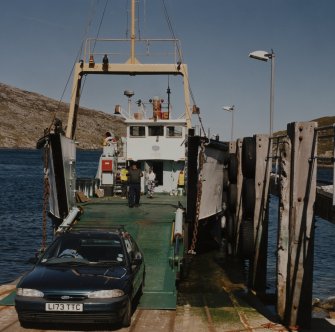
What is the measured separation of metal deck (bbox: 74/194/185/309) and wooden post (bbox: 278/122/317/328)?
237 centimetres

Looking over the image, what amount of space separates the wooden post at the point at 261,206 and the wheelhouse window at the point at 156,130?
10.6 meters

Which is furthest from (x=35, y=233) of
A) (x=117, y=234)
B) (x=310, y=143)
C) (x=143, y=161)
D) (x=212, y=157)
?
(x=310, y=143)

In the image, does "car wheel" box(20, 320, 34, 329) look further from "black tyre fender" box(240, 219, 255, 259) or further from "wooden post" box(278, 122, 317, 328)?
"black tyre fender" box(240, 219, 255, 259)

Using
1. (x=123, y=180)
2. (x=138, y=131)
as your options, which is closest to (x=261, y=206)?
(x=123, y=180)

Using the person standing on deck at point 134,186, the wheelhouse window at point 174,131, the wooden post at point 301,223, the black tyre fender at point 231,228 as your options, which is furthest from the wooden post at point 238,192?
the wooden post at point 301,223

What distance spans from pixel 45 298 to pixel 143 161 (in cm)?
1630

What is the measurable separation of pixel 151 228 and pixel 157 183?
1022 centimetres

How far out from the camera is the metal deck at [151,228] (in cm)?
1105

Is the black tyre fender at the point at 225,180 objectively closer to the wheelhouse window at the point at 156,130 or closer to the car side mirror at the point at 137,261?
the wheelhouse window at the point at 156,130

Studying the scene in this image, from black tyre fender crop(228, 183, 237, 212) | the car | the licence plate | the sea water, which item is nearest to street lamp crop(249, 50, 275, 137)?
black tyre fender crop(228, 183, 237, 212)

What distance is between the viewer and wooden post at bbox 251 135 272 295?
46.4 ft

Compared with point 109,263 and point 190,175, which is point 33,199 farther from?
point 109,263

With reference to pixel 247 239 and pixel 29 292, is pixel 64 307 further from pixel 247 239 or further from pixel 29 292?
pixel 247 239

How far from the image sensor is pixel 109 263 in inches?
384
